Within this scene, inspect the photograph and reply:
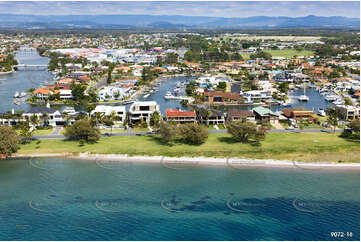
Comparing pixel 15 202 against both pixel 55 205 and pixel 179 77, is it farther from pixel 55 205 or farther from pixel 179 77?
pixel 179 77

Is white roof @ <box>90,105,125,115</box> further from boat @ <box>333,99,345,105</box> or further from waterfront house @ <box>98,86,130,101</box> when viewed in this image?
boat @ <box>333,99,345,105</box>

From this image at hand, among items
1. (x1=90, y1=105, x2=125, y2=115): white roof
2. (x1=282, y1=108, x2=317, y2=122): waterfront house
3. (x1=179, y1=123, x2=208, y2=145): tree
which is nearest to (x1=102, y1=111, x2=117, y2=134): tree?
(x1=90, y1=105, x2=125, y2=115): white roof

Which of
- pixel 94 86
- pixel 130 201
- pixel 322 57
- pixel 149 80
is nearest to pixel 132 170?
pixel 130 201

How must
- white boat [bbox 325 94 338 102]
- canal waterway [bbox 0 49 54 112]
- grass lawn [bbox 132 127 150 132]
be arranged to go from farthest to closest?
white boat [bbox 325 94 338 102]
canal waterway [bbox 0 49 54 112]
grass lawn [bbox 132 127 150 132]

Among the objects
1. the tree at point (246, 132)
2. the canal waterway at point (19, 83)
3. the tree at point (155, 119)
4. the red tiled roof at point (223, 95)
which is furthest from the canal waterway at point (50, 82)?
the tree at point (246, 132)

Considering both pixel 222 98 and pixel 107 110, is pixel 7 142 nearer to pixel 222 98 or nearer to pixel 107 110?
pixel 107 110

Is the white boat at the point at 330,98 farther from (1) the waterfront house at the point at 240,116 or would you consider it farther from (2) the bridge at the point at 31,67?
(2) the bridge at the point at 31,67

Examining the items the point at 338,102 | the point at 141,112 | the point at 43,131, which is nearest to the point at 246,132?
the point at 141,112
